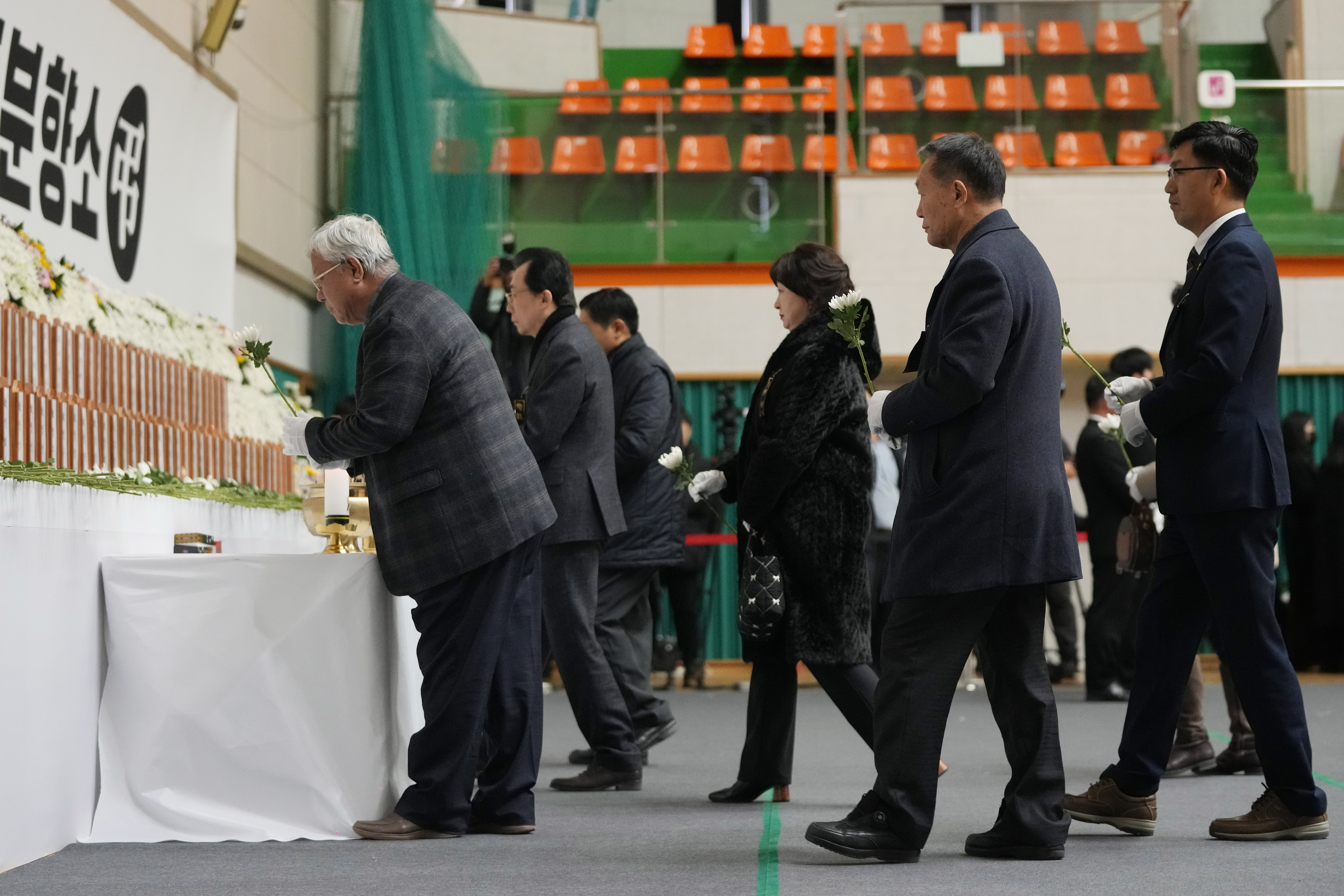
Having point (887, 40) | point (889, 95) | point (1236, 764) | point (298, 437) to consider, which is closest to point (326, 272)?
point (298, 437)

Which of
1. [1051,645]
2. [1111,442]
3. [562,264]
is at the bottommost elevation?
[1051,645]

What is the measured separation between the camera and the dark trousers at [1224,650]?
2.83 metres

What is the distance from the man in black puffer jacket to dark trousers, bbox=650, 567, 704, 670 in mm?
2972

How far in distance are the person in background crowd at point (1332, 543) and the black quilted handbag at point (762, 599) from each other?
5.56 m

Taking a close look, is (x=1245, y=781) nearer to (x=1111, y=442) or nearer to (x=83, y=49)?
(x=1111, y=442)

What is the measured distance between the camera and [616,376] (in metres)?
4.48

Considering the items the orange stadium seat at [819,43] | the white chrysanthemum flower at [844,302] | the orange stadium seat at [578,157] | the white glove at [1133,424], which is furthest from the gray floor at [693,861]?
the orange stadium seat at [819,43]

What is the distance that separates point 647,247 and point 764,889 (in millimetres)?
7072

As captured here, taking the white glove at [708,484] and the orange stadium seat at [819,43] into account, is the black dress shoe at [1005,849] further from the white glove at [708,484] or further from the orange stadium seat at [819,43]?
the orange stadium seat at [819,43]

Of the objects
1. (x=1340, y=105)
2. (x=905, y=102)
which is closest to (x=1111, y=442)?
(x=905, y=102)

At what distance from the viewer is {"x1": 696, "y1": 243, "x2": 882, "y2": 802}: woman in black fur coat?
3.33 m

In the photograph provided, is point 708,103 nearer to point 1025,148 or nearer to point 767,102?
point 767,102

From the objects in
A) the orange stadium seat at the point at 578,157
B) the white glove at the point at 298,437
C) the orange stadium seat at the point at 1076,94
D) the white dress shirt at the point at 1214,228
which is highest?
the orange stadium seat at the point at 1076,94

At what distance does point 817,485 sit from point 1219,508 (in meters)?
0.89
